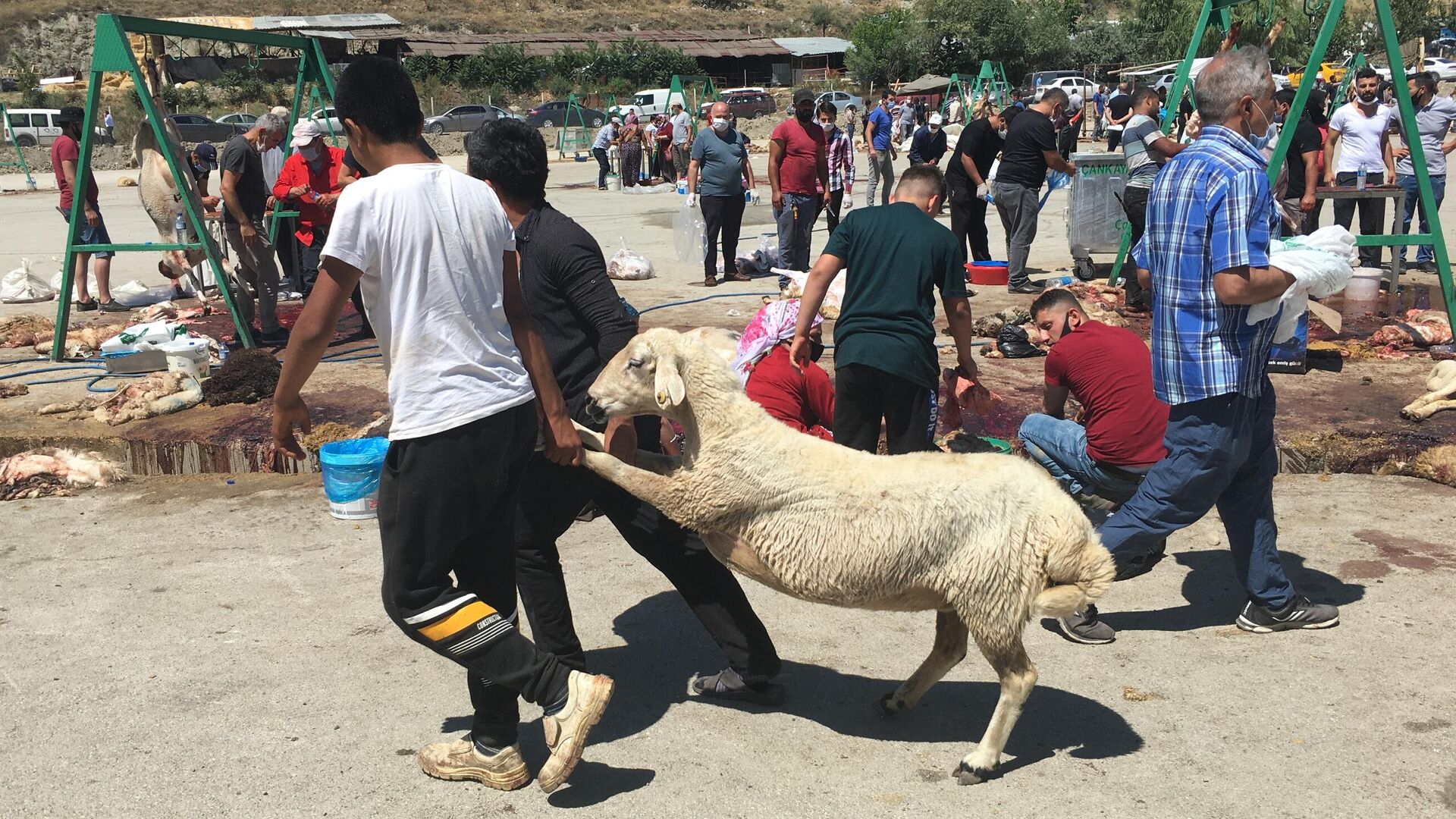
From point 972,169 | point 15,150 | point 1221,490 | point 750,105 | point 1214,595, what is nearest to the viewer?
point 1221,490

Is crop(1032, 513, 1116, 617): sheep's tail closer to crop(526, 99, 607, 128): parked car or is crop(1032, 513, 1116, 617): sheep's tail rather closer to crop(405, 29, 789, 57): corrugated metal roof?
crop(526, 99, 607, 128): parked car

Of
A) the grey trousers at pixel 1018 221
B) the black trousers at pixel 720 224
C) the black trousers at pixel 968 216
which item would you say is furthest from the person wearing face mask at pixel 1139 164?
the black trousers at pixel 720 224

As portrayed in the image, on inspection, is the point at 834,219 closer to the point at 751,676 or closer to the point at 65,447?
the point at 65,447

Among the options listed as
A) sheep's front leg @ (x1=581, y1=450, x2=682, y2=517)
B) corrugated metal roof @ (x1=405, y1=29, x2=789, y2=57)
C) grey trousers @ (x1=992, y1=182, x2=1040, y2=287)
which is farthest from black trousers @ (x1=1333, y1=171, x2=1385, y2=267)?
corrugated metal roof @ (x1=405, y1=29, x2=789, y2=57)

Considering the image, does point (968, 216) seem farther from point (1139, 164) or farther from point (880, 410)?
point (880, 410)

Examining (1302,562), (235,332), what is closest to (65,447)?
(235,332)

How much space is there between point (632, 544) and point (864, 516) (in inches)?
36.9

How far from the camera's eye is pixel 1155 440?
4812 millimetres

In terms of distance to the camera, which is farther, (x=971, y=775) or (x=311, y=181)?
(x=311, y=181)

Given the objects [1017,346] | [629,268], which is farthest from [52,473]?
[629,268]

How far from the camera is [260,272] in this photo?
371 inches

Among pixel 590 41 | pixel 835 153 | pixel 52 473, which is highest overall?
pixel 590 41

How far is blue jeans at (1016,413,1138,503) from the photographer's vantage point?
4965 millimetres

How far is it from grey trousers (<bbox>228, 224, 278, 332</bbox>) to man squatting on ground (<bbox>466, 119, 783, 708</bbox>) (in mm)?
6363
